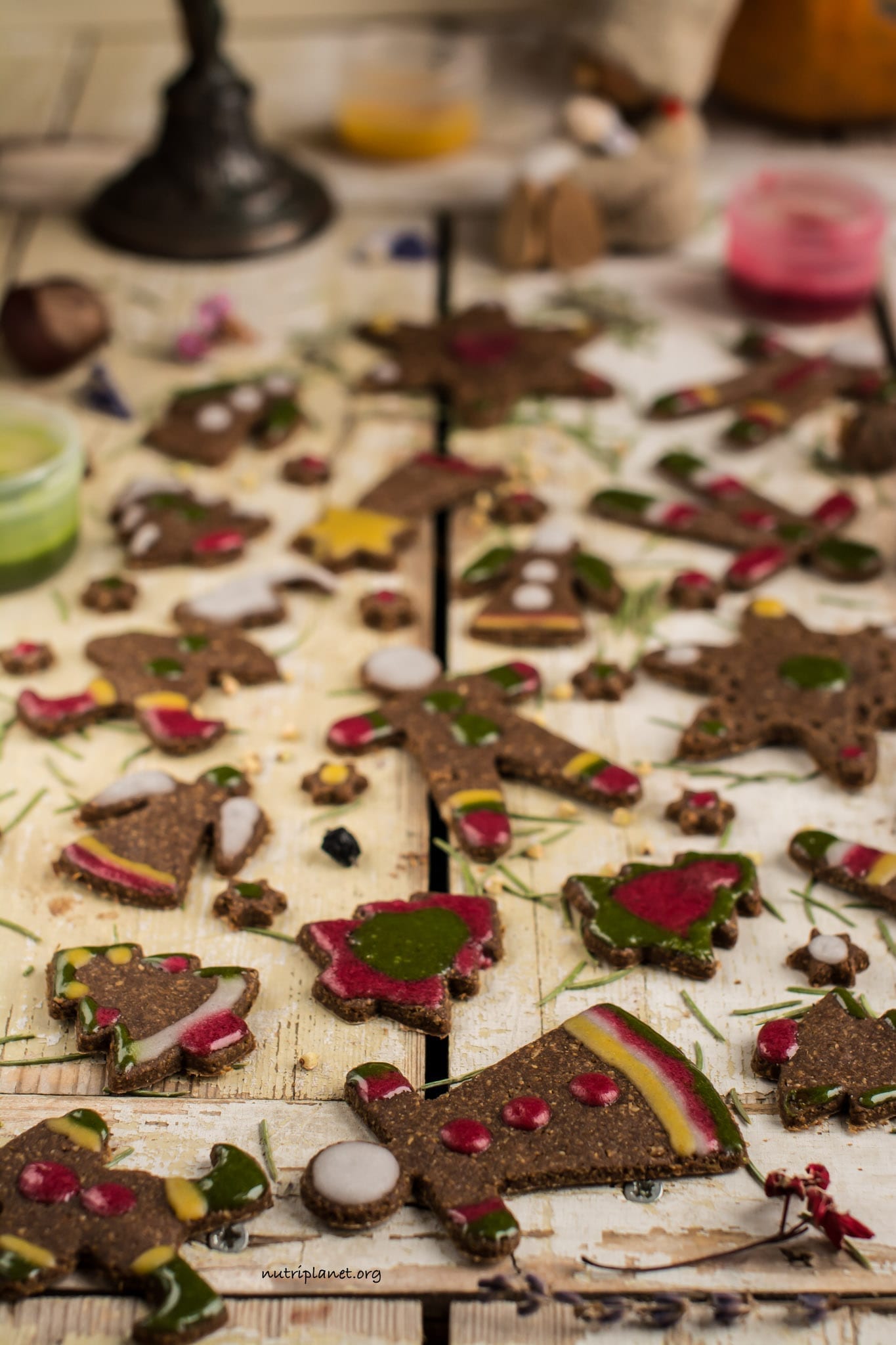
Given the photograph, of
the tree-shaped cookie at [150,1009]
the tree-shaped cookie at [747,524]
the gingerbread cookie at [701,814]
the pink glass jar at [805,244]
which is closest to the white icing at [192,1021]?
the tree-shaped cookie at [150,1009]

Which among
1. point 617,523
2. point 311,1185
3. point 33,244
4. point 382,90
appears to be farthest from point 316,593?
point 382,90

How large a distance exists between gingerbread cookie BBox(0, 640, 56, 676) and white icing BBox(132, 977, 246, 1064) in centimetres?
52

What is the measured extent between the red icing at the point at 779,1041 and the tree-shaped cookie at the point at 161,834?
0.50 m

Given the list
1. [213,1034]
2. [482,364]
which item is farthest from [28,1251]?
[482,364]

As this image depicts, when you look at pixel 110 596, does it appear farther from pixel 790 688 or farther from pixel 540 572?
pixel 790 688

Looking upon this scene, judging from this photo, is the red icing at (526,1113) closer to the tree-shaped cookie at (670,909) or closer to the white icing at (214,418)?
the tree-shaped cookie at (670,909)

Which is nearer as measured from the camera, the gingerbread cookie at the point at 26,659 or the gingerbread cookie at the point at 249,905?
the gingerbread cookie at the point at 249,905

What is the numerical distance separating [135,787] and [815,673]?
2.36ft

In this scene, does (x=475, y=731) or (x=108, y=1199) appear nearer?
(x=108, y=1199)

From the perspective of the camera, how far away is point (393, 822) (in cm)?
149

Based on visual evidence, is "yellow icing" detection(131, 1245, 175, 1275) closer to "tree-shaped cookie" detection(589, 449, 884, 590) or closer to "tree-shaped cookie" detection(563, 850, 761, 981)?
"tree-shaped cookie" detection(563, 850, 761, 981)

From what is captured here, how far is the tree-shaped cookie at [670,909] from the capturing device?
1330 millimetres

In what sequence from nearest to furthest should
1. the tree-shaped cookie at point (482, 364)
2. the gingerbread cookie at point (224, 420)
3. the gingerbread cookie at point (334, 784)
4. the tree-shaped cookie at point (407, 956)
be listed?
1. the tree-shaped cookie at point (407, 956)
2. the gingerbread cookie at point (334, 784)
3. the gingerbread cookie at point (224, 420)
4. the tree-shaped cookie at point (482, 364)

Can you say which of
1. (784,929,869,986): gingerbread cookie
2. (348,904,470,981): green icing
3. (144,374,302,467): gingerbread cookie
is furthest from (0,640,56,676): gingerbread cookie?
(784,929,869,986): gingerbread cookie
